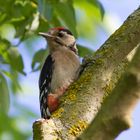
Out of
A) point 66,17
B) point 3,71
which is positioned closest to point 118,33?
point 66,17

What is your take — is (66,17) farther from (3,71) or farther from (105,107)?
(105,107)

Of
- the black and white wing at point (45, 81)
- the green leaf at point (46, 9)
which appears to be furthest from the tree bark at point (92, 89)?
the black and white wing at point (45, 81)

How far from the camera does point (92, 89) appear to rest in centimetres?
237

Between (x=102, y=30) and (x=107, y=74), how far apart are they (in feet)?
9.97

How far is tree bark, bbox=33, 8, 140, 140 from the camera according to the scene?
83.0 inches

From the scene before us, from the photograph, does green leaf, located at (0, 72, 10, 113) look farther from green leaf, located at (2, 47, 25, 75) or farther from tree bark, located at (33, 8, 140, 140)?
tree bark, located at (33, 8, 140, 140)

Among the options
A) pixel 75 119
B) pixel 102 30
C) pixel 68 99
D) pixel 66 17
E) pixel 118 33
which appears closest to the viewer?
pixel 75 119

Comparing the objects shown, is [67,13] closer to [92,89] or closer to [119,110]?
[92,89]

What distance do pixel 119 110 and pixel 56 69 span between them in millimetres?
3201

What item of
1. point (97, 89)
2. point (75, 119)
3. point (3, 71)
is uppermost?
point (3, 71)

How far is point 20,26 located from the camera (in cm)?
382

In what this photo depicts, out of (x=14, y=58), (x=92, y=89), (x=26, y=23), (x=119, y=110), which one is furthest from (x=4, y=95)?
(x=119, y=110)

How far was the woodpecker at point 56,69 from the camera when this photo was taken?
12.4ft

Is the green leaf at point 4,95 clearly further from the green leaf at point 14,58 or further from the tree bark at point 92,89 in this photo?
the tree bark at point 92,89
